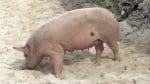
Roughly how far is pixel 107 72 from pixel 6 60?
1958 mm

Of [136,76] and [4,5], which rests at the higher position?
[136,76]

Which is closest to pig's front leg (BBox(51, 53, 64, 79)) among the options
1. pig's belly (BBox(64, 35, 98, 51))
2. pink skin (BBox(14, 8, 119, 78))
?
pink skin (BBox(14, 8, 119, 78))

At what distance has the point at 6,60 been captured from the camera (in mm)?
7555

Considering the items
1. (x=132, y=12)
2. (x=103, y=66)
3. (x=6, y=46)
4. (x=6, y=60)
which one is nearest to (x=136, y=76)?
(x=103, y=66)

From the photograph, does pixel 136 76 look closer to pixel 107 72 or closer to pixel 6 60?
pixel 107 72

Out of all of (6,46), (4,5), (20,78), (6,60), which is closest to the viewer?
(20,78)

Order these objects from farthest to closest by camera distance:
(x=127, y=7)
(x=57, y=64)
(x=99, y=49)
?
(x=127, y=7) < (x=99, y=49) < (x=57, y=64)

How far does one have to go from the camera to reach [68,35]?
22.6ft

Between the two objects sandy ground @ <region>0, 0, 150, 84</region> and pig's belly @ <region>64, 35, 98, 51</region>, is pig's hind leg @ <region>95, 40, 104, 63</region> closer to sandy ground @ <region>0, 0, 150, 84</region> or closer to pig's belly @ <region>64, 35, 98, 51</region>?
sandy ground @ <region>0, 0, 150, 84</region>

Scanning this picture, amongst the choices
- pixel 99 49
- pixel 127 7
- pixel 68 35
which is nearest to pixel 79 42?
pixel 68 35

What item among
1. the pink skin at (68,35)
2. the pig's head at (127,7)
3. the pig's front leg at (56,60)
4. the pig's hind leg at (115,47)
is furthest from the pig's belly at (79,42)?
the pig's head at (127,7)

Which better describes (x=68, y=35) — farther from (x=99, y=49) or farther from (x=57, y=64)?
(x=99, y=49)

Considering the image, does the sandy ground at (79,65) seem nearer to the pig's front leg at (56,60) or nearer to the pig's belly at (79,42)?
the pig's front leg at (56,60)

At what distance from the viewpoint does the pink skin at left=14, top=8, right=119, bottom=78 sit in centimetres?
680
